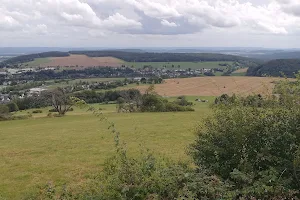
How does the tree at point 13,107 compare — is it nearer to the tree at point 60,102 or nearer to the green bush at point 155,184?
the tree at point 60,102

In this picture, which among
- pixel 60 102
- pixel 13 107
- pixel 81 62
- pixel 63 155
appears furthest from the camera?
pixel 81 62

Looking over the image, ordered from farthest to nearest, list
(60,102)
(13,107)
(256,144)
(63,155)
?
(13,107) < (60,102) < (63,155) < (256,144)

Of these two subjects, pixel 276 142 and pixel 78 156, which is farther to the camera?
pixel 78 156

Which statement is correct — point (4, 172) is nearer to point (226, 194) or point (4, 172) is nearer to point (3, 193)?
point (3, 193)

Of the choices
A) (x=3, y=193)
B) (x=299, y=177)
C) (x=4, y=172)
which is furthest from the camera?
(x=4, y=172)

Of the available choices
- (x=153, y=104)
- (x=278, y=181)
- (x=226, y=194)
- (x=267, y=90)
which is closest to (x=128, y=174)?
(x=226, y=194)

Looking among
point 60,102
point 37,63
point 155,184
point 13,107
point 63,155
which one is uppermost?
point 155,184

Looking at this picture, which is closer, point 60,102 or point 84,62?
point 60,102

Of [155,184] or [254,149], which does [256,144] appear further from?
[155,184]

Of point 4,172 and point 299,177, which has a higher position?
point 299,177

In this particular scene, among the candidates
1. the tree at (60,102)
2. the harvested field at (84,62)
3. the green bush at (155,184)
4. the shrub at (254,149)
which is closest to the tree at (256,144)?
the shrub at (254,149)

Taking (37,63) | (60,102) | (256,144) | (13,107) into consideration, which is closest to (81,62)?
(37,63)
